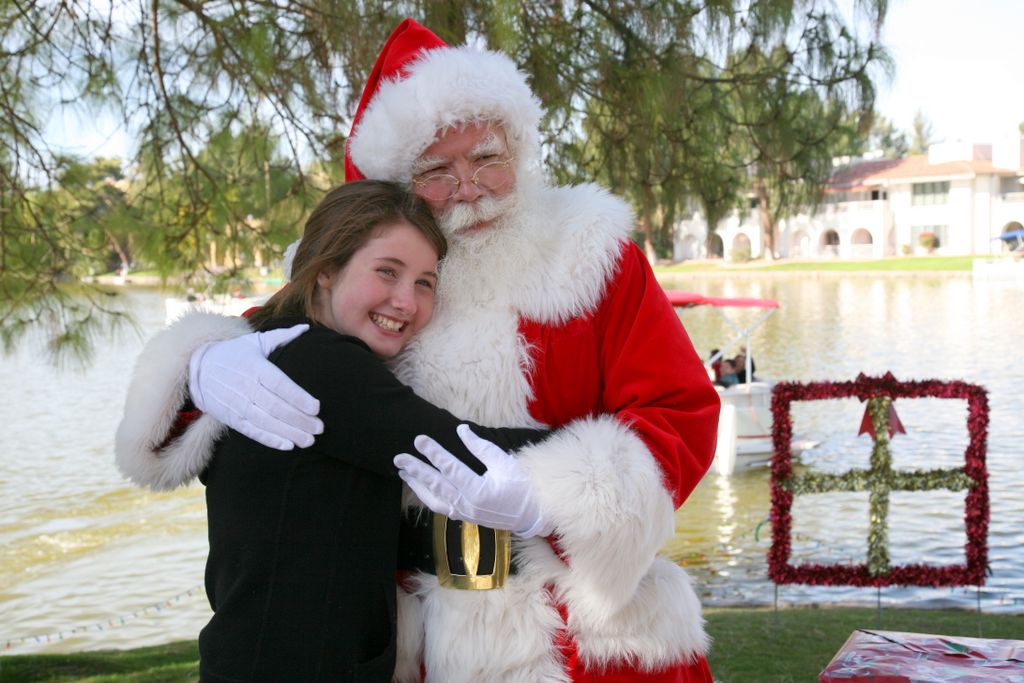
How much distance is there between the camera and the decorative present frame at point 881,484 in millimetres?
5133

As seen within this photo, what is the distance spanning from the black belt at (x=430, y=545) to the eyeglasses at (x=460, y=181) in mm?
635

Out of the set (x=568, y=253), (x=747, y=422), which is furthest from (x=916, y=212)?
(x=568, y=253)

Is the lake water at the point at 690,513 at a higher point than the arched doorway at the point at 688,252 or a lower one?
lower

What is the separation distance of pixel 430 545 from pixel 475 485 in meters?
0.27

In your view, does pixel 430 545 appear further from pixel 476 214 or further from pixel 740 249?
pixel 740 249

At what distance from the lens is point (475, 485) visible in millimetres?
1704

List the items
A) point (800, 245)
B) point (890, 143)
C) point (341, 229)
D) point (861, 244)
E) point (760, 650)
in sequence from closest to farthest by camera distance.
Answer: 1. point (341, 229)
2. point (760, 650)
3. point (861, 244)
4. point (800, 245)
5. point (890, 143)

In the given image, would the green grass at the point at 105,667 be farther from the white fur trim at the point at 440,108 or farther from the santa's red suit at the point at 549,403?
the white fur trim at the point at 440,108

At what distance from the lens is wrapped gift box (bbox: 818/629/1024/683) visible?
228cm

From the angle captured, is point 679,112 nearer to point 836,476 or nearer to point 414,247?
point 836,476

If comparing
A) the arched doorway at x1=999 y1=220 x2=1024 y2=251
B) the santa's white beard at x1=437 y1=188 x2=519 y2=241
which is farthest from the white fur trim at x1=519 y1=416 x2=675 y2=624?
the arched doorway at x1=999 y1=220 x2=1024 y2=251

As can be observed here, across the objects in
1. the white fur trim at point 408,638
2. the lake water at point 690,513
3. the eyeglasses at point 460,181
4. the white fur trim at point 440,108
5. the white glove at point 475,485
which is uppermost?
the white fur trim at point 440,108

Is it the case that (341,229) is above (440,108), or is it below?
below

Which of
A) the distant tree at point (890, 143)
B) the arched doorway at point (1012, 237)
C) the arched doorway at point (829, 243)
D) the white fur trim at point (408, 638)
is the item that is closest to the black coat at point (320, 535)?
the white fur trim at point (408, 638)
